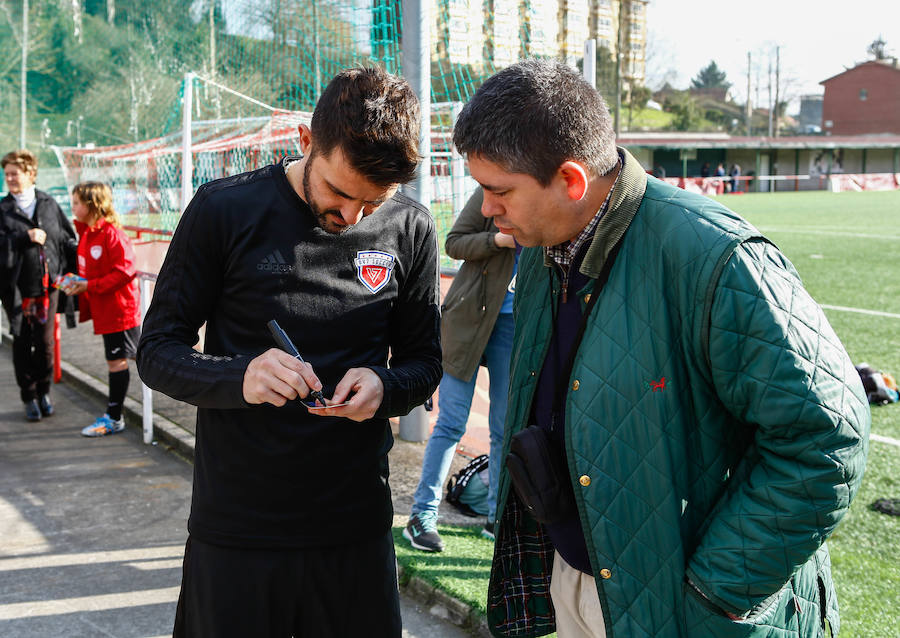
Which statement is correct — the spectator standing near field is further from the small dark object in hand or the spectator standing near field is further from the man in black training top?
the man in black training top

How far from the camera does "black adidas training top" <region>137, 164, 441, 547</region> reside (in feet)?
6.33

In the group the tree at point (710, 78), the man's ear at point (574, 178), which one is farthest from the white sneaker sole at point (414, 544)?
the tree at point (710, 78)

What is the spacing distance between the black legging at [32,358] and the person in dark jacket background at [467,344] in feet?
13.9

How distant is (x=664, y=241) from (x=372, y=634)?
1.19 metres

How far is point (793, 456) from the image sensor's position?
150 cm

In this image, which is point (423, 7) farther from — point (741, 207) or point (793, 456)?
point (741, 207)

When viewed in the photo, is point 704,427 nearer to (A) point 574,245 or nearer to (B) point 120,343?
(A) point 574,245

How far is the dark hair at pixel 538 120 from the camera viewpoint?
1625 mm

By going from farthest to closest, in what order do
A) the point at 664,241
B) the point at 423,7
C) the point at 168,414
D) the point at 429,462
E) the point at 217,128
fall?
the point at 217,128 → the point at 168,414 → the point at 423,7 → the point at 429,462 → the point at 664,241

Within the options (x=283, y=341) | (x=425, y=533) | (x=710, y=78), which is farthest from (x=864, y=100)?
(x=283, y=341)

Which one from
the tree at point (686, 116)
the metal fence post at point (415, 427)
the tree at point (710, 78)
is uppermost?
the tree at point (710, 78)

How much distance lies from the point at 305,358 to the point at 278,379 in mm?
234

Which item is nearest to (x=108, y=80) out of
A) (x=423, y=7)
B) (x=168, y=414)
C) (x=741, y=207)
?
(x=741, y=207)

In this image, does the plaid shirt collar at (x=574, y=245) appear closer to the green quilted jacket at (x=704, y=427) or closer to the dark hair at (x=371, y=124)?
the green quilted jacket at (x=704, y=427)
